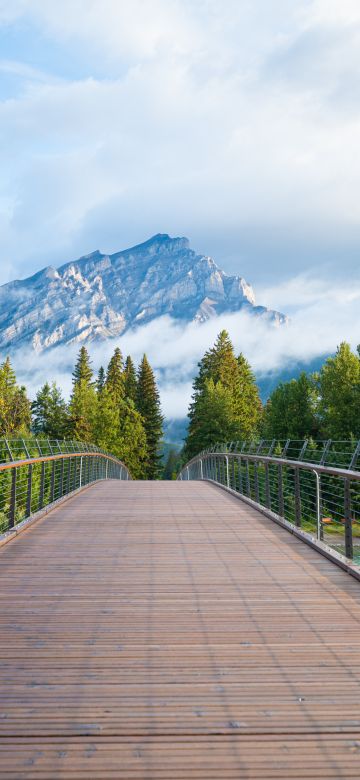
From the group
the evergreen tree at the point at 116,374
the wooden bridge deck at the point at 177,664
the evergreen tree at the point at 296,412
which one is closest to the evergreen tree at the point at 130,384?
the evergreen tree at the point at 116,374

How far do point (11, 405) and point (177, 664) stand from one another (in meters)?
65.9

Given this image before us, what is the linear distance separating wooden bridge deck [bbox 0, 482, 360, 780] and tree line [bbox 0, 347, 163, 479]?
174 feet

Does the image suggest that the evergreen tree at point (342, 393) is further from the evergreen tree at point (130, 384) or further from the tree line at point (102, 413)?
the evergreen tree at point (130, 384)

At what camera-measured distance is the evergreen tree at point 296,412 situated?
64062 mm

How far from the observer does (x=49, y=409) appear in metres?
79.9

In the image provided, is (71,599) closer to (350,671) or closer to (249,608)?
(249,608)

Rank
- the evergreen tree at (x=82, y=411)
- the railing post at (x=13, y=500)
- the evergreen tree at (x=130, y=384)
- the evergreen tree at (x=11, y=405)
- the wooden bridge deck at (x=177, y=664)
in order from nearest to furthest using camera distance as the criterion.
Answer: the wooden bridge deck at (x=177, y=664) → the railing post at (x=13, y=500) → the evergreen tree at (x=11, y=405) → the evergreen tree at (x=82, y=411) → the evergreen tree at (x=130, y=384)

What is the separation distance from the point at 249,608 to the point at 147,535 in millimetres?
3769

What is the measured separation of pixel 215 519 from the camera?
10.5 metres

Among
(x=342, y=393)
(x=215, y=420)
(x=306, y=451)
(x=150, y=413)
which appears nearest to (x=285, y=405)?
(x=215, y=420)

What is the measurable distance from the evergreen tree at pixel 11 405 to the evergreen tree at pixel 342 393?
29762 mm

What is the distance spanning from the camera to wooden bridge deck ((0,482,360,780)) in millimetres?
2982

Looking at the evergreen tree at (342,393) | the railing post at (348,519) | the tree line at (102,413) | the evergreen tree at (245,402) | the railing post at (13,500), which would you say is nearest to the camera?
the railing post at (348,519)

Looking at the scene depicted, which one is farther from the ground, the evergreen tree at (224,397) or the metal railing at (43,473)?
the evergreen tree at (224,397)
